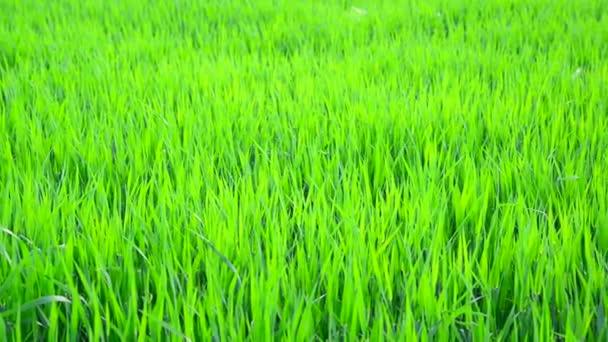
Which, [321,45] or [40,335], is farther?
[321,45]

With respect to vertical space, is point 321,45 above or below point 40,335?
above

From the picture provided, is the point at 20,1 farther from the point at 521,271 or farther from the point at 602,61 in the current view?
the point at 521,271

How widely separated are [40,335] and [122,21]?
252 cm

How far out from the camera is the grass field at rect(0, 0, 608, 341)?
0.80 meters

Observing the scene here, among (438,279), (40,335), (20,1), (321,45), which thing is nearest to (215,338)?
(40,335)

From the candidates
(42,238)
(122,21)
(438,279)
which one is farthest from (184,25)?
(438,279)

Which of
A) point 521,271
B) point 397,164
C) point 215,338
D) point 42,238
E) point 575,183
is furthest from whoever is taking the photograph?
point 397,164

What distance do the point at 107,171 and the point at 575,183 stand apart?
0.99m

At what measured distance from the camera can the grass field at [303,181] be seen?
80 cm

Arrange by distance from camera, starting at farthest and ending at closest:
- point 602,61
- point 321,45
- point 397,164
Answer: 1. point 321,45
2. point 602,61
3. point 397,164

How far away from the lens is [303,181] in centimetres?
133

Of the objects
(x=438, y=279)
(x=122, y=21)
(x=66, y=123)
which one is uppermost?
(x=122, y=21)

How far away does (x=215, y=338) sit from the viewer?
720mm

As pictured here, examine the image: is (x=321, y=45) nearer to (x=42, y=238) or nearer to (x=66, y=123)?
(x=66, y=123)
